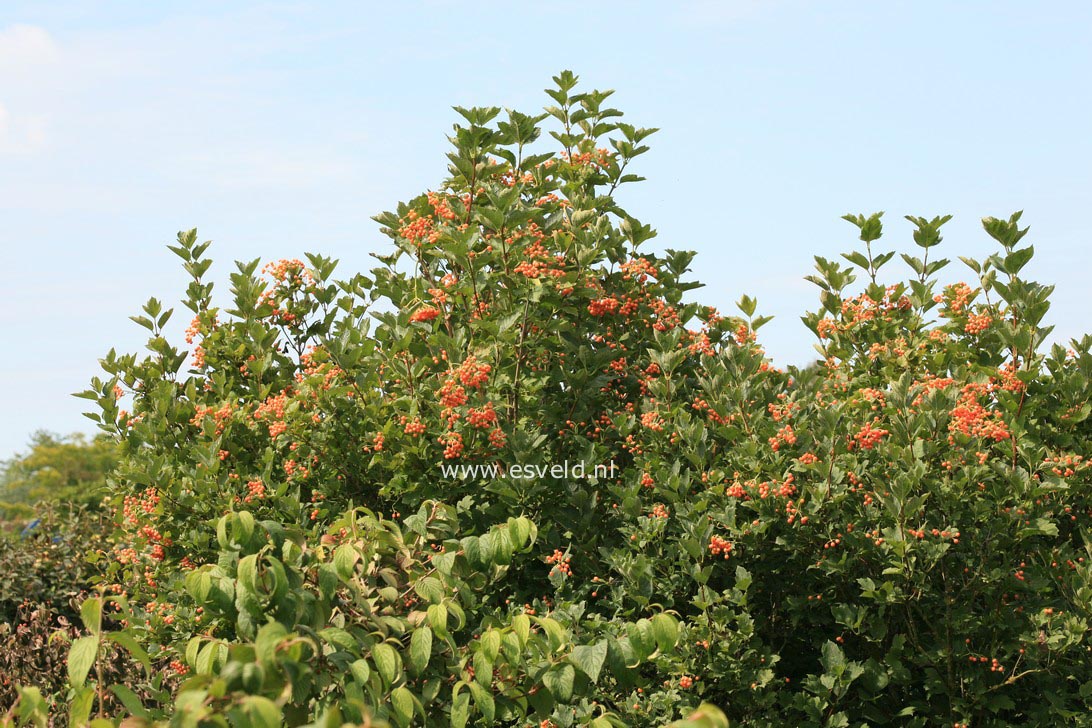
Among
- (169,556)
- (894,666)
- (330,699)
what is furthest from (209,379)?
(894,666)

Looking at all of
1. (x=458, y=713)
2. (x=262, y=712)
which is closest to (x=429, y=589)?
(x=458, y=713)

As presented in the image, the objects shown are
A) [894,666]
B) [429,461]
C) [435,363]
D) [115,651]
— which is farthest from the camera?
[115,651]

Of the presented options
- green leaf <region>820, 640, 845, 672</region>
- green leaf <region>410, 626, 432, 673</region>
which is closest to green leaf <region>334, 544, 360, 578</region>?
green leaf <region>410, 626, 432, 673</region>

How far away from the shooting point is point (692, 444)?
541 cm

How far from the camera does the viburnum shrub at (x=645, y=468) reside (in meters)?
5.16

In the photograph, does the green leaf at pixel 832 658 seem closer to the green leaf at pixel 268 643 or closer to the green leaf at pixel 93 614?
the green leaf at pixel 268 643

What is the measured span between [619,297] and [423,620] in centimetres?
278

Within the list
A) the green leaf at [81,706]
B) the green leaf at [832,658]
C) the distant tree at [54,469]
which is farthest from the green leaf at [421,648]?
the distant tree at [54,469]

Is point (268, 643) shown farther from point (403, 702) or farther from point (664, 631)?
point (664, 631)

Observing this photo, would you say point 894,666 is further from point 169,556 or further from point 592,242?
point 169,556

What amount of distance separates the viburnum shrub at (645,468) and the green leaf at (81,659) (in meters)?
1.24

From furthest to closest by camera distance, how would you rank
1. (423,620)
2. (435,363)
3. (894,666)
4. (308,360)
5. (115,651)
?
(115,651)
(308,360)
(435,363)
(894,666)
(423,620)

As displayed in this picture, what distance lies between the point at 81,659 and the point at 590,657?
5.23 feet

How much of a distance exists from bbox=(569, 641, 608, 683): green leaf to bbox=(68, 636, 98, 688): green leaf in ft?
4.99
